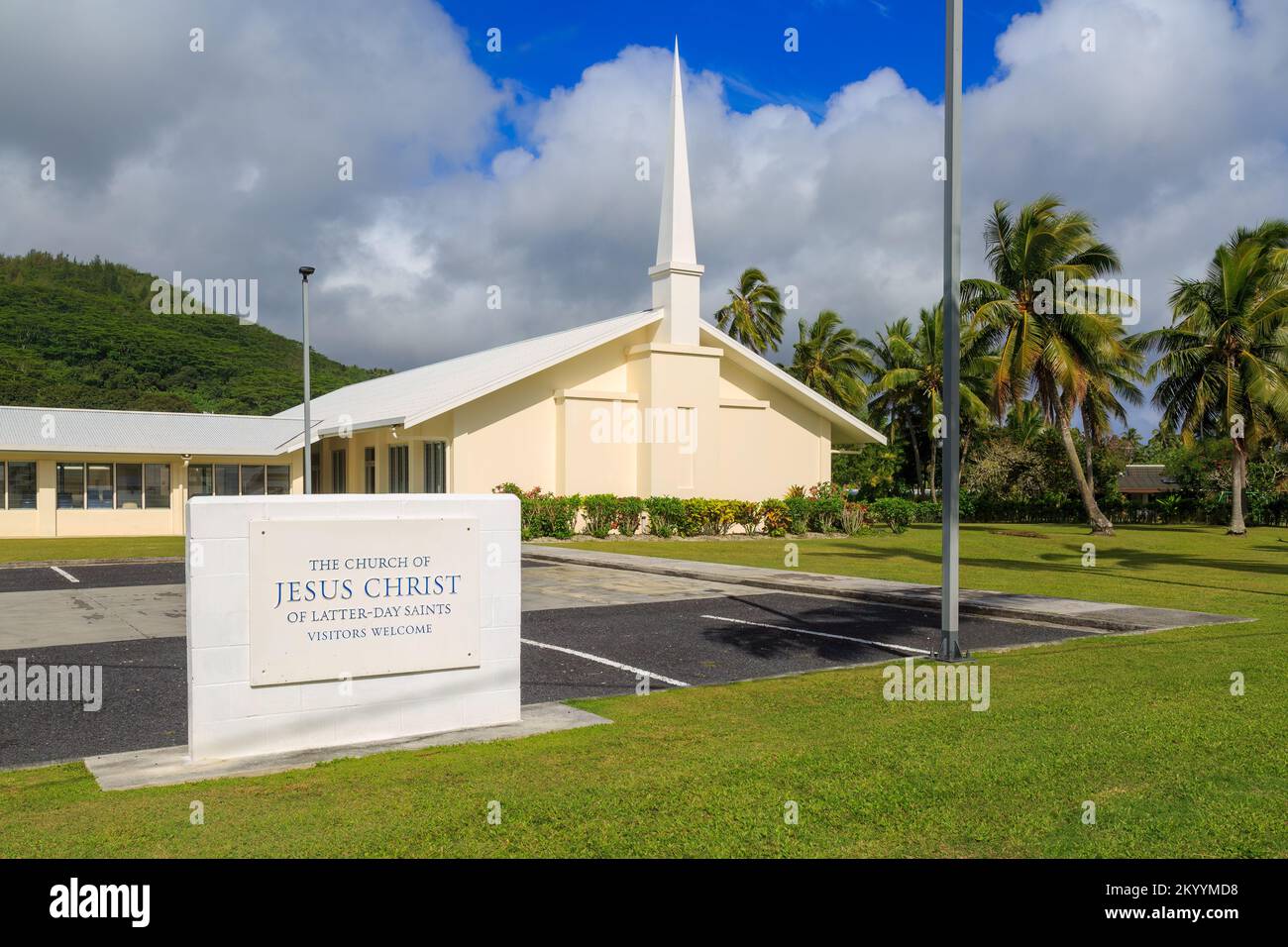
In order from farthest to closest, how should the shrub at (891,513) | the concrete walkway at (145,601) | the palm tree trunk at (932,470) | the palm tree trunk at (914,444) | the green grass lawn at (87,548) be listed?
the palm tree trunk at (914,444), the palm tree trunk at (932,470), the shrub at (891,513), the green grass lawn at (87,548), the concrete walkway at (145,601)

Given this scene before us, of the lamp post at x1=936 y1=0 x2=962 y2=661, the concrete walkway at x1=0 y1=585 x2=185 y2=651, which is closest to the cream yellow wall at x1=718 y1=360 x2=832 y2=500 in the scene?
the concrete walkway at x1=0 y1=585 x2=185 y2=651

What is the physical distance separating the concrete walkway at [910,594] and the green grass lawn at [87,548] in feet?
32.5

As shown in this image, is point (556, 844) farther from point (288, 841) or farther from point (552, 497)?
point (552, 497)

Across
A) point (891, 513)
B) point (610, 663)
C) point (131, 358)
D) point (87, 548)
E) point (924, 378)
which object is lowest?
point (610, 663)

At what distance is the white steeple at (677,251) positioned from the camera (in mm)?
31531

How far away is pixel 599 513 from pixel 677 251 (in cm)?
840

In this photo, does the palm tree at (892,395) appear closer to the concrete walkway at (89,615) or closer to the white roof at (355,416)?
the white roof at (355,416)

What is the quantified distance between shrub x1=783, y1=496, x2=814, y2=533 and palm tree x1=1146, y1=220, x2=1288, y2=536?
15.4 metres

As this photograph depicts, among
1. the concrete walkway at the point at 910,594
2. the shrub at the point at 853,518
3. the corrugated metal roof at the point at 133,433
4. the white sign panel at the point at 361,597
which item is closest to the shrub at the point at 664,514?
the shrub at the point at 853,518

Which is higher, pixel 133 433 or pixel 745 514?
pixel 133 433

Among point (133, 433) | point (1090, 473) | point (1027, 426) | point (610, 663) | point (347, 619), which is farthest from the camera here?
point (1027, 426)

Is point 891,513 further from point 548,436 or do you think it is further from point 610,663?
point 610,663

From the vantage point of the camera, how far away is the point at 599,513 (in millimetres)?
30016

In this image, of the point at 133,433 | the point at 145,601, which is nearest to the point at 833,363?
the point at 133,433
